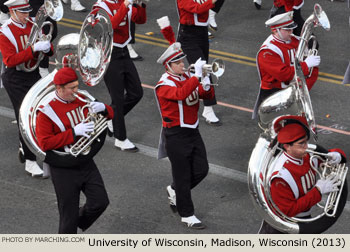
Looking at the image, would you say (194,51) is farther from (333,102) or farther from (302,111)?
(302,111)

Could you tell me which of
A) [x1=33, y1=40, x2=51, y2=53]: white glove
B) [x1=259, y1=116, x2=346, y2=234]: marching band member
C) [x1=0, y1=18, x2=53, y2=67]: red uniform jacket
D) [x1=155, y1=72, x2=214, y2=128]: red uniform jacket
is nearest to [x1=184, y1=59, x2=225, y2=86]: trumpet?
[x1=155, y1=72, x2=214, y2=128]: red uniform jacket

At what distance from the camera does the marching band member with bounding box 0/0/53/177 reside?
430 inches

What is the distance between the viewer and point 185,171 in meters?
10.1

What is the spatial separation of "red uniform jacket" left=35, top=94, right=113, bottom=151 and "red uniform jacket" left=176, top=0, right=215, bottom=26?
12.1ft

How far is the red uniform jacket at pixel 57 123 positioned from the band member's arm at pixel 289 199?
86.7 inches

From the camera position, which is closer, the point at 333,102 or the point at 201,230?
the point at 201,230

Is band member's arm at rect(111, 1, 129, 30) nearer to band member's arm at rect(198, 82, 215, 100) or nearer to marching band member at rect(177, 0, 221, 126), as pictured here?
marching band member at rect(177, 0, 221, 126)

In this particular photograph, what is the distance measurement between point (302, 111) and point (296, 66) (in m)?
0.60

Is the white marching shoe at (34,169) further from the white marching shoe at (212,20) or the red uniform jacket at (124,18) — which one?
the white marching shoe at (212,20)

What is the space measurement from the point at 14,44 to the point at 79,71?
1.83 m

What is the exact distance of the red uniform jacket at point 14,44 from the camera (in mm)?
10922

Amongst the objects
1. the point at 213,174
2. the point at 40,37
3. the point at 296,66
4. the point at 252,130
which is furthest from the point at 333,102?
the point at 40,37

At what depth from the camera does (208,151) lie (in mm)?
11945

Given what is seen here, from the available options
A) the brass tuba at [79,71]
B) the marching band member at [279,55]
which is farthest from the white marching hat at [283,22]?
the brass tuba at [79,71]
